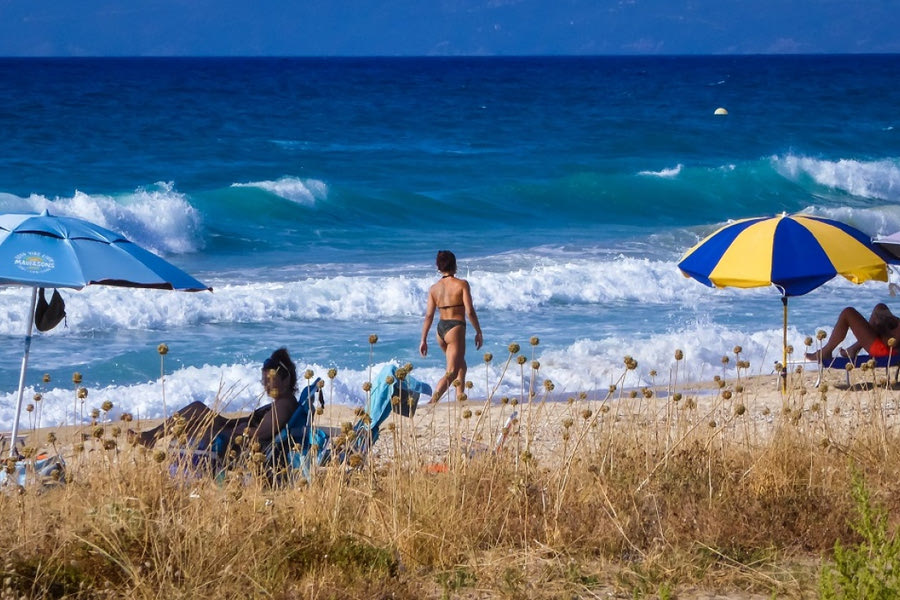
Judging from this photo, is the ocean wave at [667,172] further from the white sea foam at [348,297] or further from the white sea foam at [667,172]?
the white sea foam at [348,297]

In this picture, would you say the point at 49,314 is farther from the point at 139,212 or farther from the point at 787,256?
the point at 139,212

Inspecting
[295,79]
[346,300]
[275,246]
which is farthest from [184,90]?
[346,300]

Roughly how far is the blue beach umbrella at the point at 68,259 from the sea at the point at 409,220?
2.31 ft

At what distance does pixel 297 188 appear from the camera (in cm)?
2656

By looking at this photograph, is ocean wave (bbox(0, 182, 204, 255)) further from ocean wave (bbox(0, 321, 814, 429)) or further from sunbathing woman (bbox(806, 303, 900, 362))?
sunbathing woman (bbox(806, 303, 900, 362))

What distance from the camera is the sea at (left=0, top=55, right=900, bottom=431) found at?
11812 millimetres

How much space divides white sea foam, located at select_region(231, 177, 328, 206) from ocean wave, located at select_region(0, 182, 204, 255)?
6.97 ft

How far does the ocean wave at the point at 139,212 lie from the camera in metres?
22.6

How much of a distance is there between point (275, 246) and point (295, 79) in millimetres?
58247

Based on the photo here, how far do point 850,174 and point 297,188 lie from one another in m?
17.3

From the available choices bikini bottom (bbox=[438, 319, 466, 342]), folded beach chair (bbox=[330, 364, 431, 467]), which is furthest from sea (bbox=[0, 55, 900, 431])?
bikini bottom (bbox=[438, 319, 466, 342])

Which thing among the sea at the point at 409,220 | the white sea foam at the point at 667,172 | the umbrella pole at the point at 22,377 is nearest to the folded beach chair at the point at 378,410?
the sea at the point at 409,220

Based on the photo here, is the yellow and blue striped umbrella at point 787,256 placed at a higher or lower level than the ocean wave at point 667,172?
lower

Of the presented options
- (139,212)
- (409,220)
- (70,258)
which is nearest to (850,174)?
(409,220)
